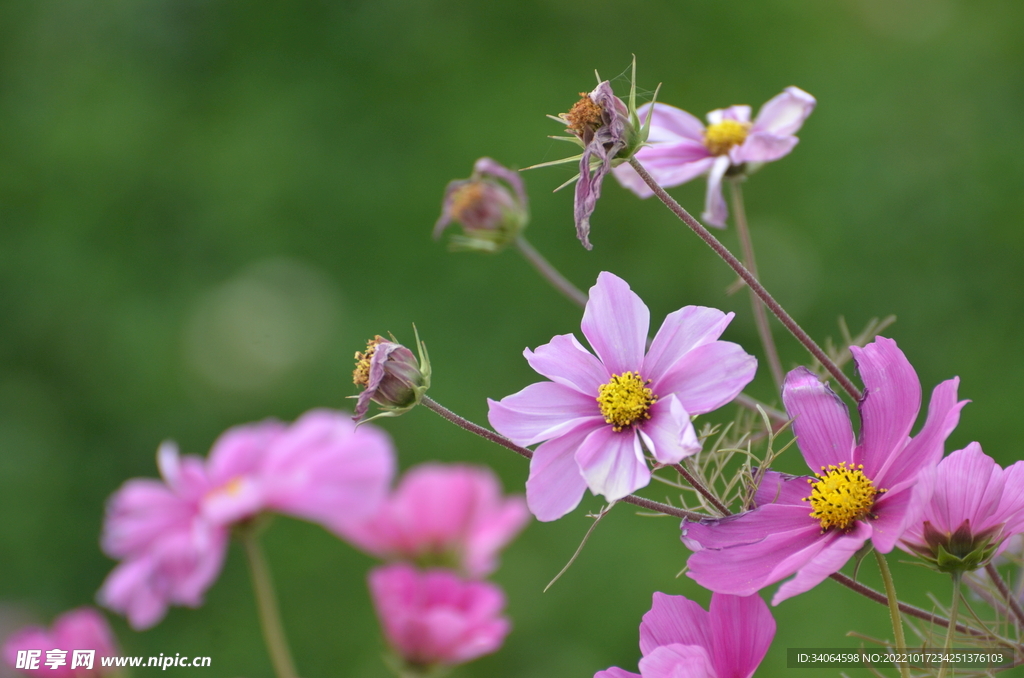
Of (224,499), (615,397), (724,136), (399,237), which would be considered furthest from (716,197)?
(399,237)

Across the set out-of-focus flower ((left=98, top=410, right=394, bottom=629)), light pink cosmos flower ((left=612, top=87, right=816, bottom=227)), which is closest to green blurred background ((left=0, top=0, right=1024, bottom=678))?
out-of-focus flower ((left=98, top=410, right=394, bottom=629))

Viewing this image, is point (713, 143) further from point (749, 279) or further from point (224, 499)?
point (224, 499)

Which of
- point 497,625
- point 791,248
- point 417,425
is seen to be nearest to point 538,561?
point 417,425

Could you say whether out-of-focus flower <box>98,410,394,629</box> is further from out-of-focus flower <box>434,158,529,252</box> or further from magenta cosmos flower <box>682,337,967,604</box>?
magenta cosmos flower <box>682,337,967,604</box>

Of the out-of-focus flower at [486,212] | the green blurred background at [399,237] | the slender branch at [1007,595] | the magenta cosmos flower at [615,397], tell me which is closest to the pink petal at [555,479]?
the magenta cosmos flower at [615,397]

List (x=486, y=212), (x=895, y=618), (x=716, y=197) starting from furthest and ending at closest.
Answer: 1. (x=486, y=212)
2. (x=716, y=197)
3. (x=895, y=618)

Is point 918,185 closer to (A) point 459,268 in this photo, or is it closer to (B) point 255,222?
(A) point 459,268
